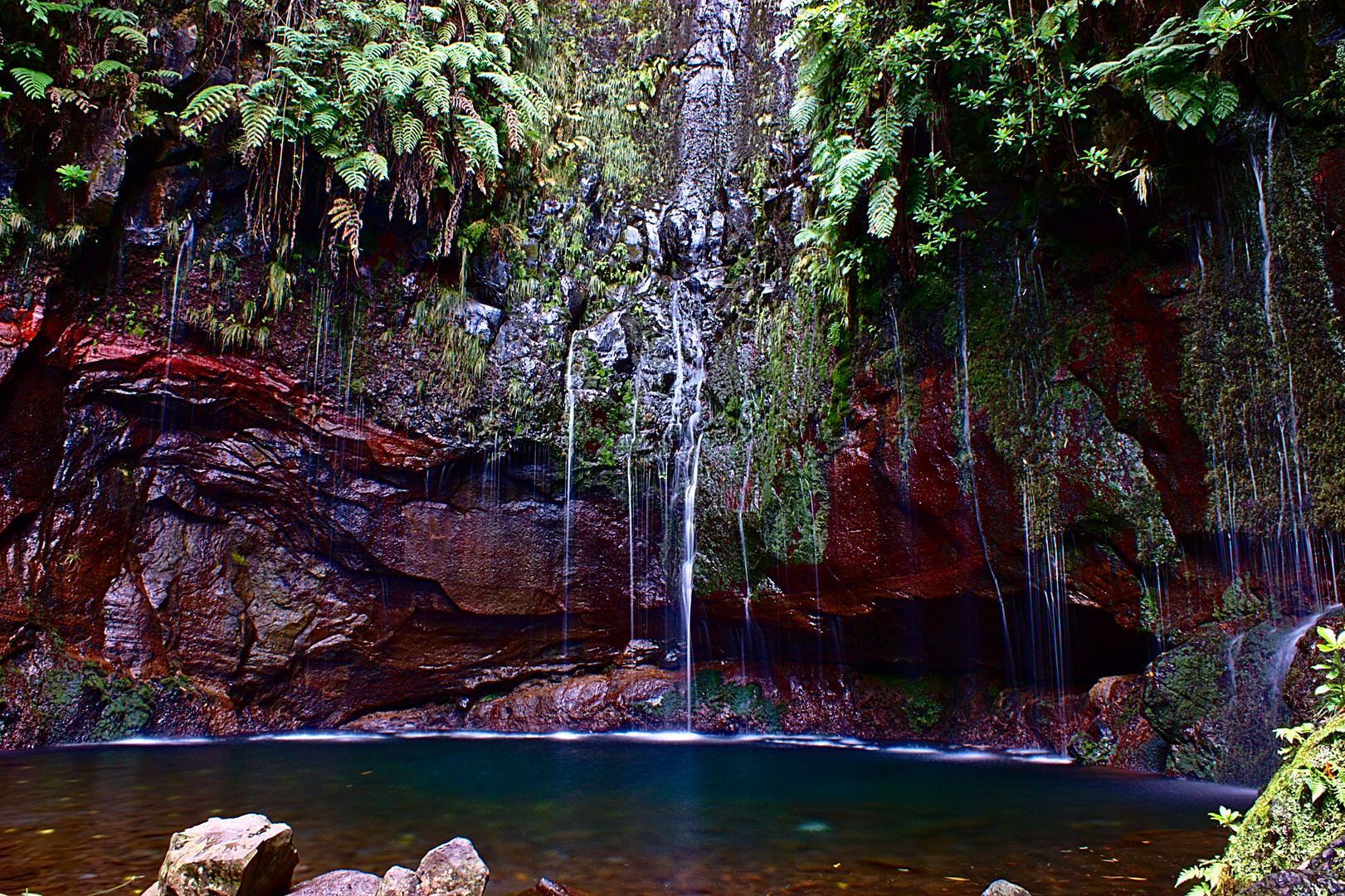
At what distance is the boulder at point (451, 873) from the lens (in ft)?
10.5

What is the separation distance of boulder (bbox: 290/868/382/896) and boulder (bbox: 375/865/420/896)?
0.07 m

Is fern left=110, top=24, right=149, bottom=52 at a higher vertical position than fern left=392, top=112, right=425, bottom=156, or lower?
higher

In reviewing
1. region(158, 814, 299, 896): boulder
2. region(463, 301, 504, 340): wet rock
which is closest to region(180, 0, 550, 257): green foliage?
region(463, 301, 504, 340): wet rock

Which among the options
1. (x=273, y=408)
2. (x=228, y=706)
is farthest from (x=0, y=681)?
(x=273, y=408)

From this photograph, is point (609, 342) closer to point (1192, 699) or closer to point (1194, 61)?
point (1194, 61)

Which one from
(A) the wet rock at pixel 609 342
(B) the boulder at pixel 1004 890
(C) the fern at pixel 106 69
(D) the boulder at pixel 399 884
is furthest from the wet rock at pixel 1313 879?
(C) the fern at pixel 106 69

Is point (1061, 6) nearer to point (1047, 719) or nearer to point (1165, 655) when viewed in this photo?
point (1165, 655)

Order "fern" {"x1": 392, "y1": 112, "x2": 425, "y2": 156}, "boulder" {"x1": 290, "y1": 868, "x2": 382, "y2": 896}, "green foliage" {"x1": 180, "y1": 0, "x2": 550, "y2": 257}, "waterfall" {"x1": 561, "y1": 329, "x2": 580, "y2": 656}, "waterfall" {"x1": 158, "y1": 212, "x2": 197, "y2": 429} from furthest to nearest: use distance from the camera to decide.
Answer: "waterfall" {"x1": 561, "y1": 329, "x2": 580, "y2": 656} < "waterfall" {"x1": 158, "y1": 212, "x2": 197, "y2": 429} < "fern" {"x1": 392, "y1": 112, "x2": 425, "y2": 156} < "green foliage" {"x1": 180, "y1": 0, "x2": 550, "y2": 257} < "boulder" {"x1": 290, "y1": 868, "x2": 382, "y2": 896}

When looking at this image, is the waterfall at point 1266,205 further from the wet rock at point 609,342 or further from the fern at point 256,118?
the fern at point 256,118

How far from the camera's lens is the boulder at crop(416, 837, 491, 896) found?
3.19 m

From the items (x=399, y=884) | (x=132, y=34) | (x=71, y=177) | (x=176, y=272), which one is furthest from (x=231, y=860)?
(x=132, y=34)

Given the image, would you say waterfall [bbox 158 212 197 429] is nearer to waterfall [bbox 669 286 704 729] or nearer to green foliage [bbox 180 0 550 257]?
green foliage [bbox 180 0 550 257]

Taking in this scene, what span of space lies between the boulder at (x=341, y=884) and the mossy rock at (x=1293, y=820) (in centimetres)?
341

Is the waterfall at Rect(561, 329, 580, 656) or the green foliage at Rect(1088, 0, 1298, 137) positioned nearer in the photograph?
the green foliage at Rect(1088, 0, 1298, 137)
